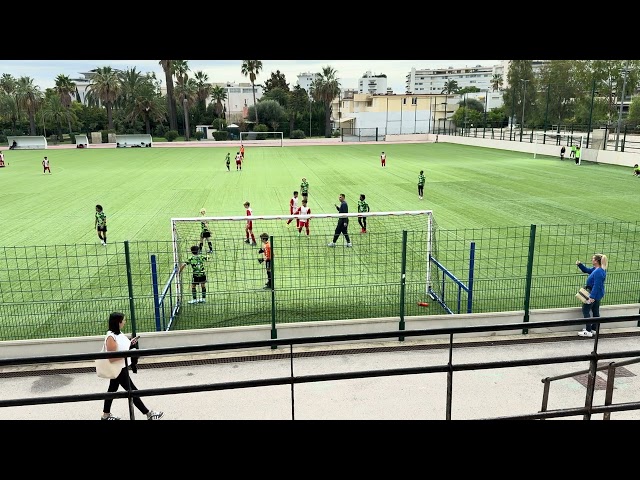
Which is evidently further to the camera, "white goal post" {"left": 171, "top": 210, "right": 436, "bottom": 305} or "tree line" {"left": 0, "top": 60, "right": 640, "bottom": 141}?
"tree line" {"left": 0, "top": 60, "right": 640, "bottom": 141}

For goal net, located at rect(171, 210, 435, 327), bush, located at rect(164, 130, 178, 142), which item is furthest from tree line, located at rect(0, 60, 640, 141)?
goal net, located at rect(171, 210, 435, 327)

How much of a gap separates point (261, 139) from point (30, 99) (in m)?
33.6

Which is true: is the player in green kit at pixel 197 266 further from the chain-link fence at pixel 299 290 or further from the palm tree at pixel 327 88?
the palm tree at pixel 327 88

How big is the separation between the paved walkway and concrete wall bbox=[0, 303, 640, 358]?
301 millimetres

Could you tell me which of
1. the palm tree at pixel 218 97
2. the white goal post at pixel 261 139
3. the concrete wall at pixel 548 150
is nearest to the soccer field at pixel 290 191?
the concrete wall at pixel 548 150

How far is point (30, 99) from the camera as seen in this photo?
76.4 meters

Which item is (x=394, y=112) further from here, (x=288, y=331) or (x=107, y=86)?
(x=288, y=331)

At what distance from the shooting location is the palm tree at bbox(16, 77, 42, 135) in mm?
75812

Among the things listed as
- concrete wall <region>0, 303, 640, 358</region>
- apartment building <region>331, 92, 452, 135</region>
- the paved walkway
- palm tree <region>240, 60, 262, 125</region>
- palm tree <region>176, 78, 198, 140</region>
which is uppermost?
palm tree <region>240, 60, 262, 125</region>

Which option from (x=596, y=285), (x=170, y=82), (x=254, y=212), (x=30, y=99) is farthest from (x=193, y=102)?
(x=596, y=285)

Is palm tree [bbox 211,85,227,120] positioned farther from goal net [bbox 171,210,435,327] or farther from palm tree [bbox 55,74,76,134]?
goal net [bbox 171,210,435,327]

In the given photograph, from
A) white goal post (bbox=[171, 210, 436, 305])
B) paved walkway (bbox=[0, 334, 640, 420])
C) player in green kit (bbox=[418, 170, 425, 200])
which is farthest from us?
player in green kit (bbox=[418, 170, 425, 200])
